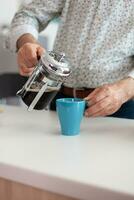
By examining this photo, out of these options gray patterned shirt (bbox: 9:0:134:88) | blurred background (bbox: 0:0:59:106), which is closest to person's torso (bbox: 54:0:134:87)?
gray patterned shirt (bbox: 9:0:134:88)

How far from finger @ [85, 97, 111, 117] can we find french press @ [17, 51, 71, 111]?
4.1 inches

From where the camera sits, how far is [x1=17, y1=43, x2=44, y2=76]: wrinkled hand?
936 mm

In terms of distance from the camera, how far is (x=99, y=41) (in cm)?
106

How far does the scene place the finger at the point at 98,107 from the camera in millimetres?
853

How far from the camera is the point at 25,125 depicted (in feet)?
3.01

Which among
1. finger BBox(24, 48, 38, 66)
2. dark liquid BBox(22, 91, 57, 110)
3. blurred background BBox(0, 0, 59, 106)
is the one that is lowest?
blurred background BBox(0, 0, 59, 106)

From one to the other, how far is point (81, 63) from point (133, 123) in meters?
0.25

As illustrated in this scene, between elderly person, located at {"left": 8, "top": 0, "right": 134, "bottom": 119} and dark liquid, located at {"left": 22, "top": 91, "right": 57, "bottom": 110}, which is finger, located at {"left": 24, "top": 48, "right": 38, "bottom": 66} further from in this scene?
Result: dark liquid, located at {"left": 22, "top": 91, "right": 57, "bottom": 110}

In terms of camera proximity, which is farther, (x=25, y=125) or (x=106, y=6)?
(x=106, y=6)

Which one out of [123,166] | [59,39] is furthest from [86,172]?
[59,39]

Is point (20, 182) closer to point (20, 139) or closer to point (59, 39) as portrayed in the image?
point (20, 139)

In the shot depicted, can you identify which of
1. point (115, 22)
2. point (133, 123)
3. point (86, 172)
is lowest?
point (133, 123)

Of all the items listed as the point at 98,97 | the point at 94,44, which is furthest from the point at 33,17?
the point at 98,97

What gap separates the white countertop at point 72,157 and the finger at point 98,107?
1.9 inches
